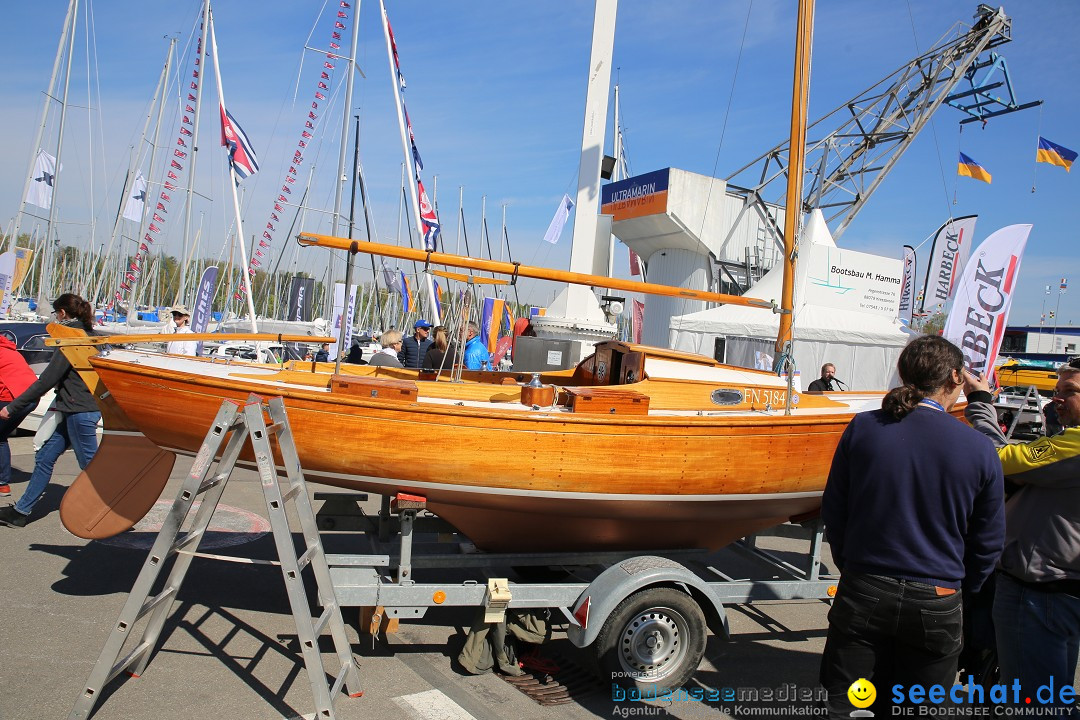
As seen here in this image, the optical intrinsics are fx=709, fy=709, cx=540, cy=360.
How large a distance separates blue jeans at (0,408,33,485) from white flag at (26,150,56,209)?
52.1ft

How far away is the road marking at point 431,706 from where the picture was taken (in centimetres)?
328

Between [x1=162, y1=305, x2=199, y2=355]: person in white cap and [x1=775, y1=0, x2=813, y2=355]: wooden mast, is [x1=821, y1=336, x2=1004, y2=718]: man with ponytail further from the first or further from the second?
[x1=162, y1=305, x2=199, y2=355]: person in white cap

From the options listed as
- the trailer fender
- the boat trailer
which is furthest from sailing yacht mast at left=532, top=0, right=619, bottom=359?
the trailer fender

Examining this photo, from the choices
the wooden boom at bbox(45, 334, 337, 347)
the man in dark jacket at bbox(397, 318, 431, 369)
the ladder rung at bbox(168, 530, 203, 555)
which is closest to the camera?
the ladder rung at bbox(168, 530, 203, 555)

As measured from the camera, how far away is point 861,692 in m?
2.33

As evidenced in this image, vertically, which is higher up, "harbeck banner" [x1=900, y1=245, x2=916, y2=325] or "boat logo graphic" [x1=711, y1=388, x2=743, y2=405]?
"harbeck banner" [x1=900, y1=245, x2=916, y2=325]

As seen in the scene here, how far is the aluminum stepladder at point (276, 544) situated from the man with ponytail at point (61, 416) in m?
2.66

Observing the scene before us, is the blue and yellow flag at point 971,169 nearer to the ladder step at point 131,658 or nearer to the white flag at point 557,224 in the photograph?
the white flag at point 557,224

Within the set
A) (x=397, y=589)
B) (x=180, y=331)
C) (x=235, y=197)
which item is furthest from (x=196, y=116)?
(x=397, y=589)

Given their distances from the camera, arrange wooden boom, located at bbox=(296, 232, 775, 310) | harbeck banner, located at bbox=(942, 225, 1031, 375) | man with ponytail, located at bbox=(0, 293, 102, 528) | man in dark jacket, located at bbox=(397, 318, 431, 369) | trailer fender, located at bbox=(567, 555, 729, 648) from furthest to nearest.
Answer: man in dark jacket, located at bbox=(397, 318, 431, 369), harbeck banner, located at bbox=(942, 225, 1031, 375), man with ponytail, located at bbox=(0, 293, 102, 528), wooden boom, located at bbox=(296, 232, 775, 310), trailer fender, located at bbox=(567, 555, 729, 648)

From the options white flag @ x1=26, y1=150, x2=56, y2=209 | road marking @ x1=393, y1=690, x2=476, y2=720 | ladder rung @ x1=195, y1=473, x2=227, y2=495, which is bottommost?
road marking @ x1=393, y1=690, x2=476, y2=720

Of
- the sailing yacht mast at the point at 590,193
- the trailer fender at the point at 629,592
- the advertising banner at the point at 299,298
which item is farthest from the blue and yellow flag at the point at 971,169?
the advertising banner at the point at 299,298

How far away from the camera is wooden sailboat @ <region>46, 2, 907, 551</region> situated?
3.76 meters

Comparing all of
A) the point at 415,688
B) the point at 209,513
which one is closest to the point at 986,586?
the point at 415,688
